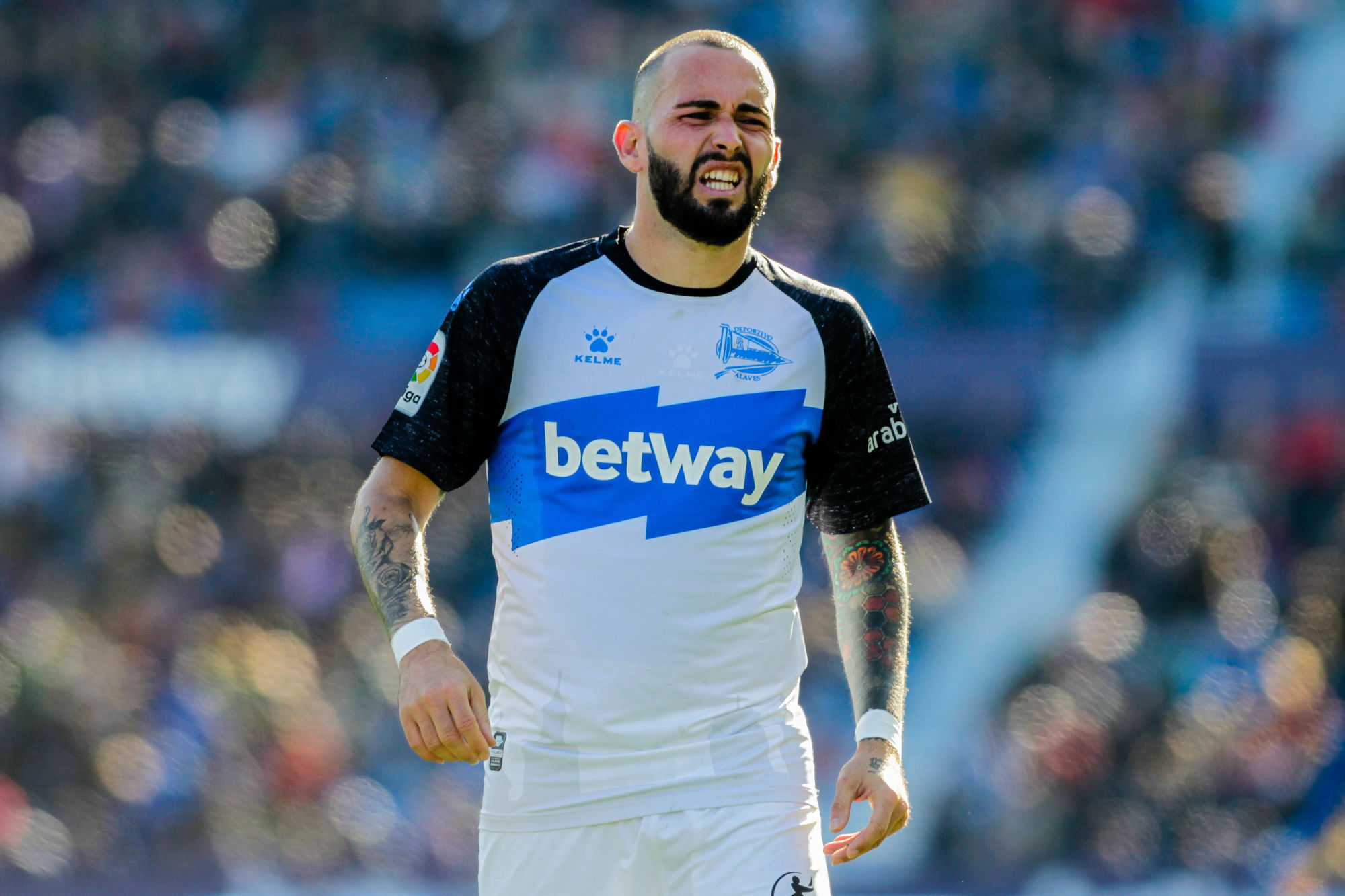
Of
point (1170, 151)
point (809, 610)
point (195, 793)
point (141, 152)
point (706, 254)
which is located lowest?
point (195, 793)

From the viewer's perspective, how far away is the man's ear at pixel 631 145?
11.0ft

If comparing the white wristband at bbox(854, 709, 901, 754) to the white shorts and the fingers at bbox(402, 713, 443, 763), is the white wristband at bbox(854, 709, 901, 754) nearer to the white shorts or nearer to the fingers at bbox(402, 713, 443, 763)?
the white shorts

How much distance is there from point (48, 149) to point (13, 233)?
72cm

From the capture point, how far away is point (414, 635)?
9.55ft

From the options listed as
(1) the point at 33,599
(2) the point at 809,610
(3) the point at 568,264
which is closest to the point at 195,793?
(1) the point at 33,599

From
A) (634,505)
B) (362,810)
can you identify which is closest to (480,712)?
(634,505)

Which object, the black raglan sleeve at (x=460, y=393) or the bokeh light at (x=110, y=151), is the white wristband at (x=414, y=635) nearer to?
the black raglan sleeve at (x=460, y=393)

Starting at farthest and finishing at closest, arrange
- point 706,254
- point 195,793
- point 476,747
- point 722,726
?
point 195,793
point 706,254
point 722,726
point 476,747

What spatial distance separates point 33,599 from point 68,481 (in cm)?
88

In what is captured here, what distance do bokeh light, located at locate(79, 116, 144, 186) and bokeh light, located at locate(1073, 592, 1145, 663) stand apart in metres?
7.25

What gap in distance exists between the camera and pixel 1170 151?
10.7 metres

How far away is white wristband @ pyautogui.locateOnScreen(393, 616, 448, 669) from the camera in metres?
2.89

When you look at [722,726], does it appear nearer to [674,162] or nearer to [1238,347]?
[674,162]

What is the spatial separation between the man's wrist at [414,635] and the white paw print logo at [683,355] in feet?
2.35
